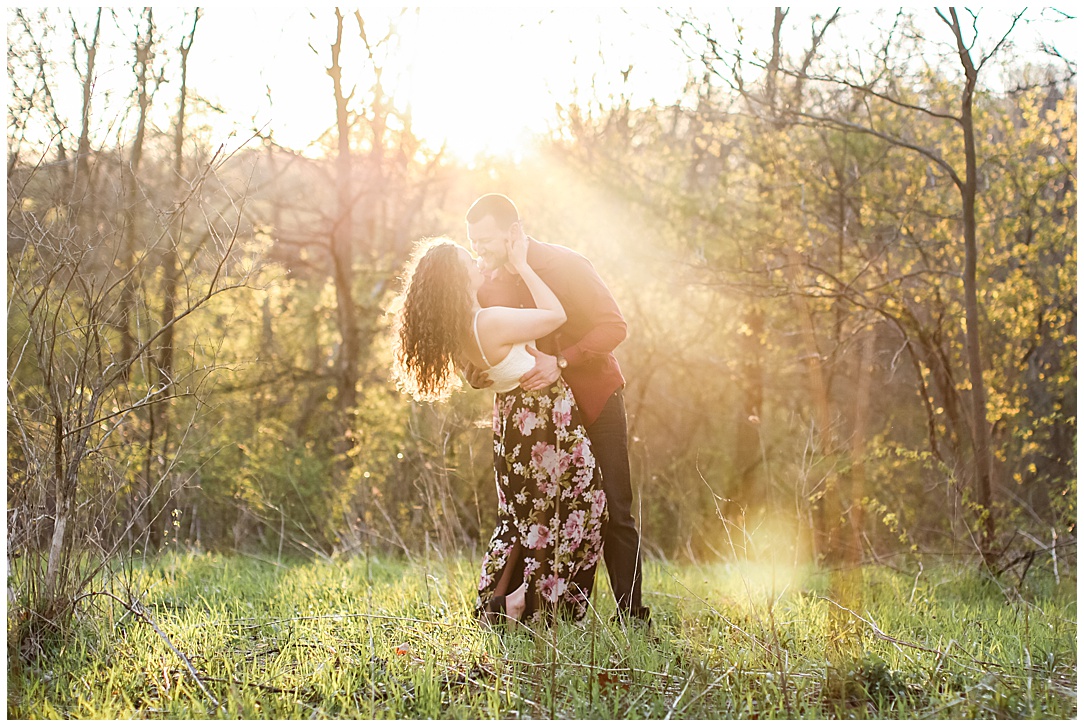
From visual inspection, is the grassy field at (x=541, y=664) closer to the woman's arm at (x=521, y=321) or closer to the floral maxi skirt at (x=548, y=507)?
the floral maxi skirt at (x=548, y=507)

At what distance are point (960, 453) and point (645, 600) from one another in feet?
9.43

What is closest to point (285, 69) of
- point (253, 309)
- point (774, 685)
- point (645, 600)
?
point (253, 309)

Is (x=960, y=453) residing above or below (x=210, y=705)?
above

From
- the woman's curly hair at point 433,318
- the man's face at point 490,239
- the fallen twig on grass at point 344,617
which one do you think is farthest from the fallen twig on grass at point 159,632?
the man's face at point 490,239

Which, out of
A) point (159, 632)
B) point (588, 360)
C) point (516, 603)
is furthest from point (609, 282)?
point (159, 632)

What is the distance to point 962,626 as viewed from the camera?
Result: 134 inches

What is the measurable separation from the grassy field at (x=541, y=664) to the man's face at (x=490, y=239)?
1.37m

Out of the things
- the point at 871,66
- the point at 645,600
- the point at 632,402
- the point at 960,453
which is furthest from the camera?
the point at 632,402

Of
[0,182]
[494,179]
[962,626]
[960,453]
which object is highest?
[494,179]

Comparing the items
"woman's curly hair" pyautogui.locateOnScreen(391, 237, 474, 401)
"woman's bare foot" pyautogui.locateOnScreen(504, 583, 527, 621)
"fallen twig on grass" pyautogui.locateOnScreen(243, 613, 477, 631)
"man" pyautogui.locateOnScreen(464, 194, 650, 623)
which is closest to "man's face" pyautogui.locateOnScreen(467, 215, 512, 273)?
"man" pyautogui.locateOnScreen(464, 194, 650, 623)

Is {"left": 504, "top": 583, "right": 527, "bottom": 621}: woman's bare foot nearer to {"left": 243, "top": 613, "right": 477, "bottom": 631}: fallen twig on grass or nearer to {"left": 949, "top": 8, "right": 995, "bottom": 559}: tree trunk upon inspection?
{"left": 243, "top": 613, "right": 477, "bottom": 631}: fallen twig on grass

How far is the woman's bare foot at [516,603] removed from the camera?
3166 millimetres

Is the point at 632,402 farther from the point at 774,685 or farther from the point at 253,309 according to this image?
the point at 774,685

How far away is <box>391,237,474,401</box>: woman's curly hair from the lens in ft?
10.3
